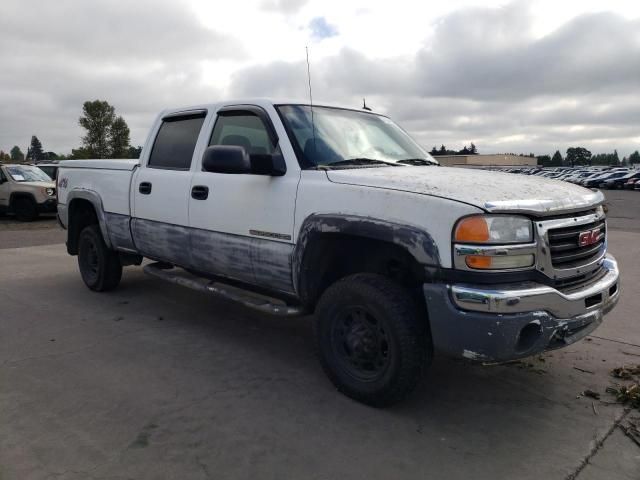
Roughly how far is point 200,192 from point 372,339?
1.95 metres

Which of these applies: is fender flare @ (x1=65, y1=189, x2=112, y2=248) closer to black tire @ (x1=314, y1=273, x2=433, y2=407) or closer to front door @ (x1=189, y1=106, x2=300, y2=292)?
front door @ (x1=189, y1=106, x2=300, y2=292)

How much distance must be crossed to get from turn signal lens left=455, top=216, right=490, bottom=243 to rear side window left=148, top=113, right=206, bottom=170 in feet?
8.81

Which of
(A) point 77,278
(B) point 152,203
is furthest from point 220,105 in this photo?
(A) point 77,278

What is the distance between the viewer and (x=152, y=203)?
199 inches

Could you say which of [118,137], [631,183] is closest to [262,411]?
[631,183]

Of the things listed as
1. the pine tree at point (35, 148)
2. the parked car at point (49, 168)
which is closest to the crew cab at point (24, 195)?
the parked car at point (49, 168)

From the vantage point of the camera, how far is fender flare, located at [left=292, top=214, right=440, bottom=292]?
3051 millimetres

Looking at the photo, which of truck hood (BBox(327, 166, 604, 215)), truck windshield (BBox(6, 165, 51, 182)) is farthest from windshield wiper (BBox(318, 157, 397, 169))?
truck windshield (BBox(6, 165, 51, 182))

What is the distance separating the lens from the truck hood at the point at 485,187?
9.98 ft

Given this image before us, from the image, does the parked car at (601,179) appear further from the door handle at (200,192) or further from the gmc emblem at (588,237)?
the door handle at (200,192)

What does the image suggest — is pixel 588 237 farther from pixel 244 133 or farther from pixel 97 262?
pixel 97 262

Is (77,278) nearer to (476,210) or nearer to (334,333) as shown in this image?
(334,333)

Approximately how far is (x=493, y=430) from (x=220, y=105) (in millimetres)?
3283

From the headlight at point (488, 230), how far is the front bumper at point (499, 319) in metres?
0.25
